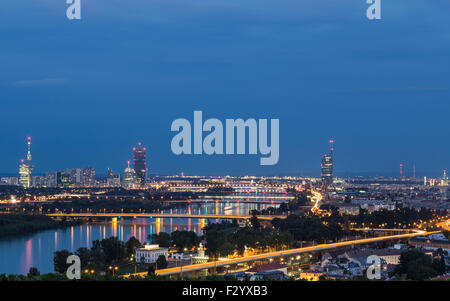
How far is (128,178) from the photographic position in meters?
59.7

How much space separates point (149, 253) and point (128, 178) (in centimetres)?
4644

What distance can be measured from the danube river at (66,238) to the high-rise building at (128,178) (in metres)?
32.7

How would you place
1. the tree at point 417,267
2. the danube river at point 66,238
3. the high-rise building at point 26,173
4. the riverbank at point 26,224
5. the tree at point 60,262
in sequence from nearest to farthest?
the tree at point 417,267 < the tree at point 60,262 < the danube river at point 66,238 < the riverbank at point 26,224 < the high-rise building at point 26,173

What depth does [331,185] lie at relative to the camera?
177 ft

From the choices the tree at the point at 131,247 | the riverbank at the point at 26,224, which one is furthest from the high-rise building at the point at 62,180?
the tree at the point at 131,247

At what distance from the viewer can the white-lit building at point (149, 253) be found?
13.5 metres

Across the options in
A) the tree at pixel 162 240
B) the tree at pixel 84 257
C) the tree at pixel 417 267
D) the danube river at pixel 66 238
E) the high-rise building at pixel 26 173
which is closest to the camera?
the tree at pixel 417 267

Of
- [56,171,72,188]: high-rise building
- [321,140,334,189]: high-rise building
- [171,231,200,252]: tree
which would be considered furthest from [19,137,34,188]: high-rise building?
[171,231,200,252]: tree

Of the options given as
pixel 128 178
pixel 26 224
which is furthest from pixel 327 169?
pixel 26 224

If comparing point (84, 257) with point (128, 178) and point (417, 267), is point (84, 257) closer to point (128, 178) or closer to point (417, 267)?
point (417, 267)

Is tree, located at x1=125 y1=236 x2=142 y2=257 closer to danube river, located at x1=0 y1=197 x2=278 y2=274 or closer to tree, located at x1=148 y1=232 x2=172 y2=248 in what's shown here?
tree, located at x1=148 y1=232 x2=172 y2=248

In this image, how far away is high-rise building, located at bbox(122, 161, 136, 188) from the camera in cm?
5878

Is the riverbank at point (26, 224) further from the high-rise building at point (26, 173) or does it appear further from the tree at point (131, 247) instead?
the high-rise building at point (26, 173)
